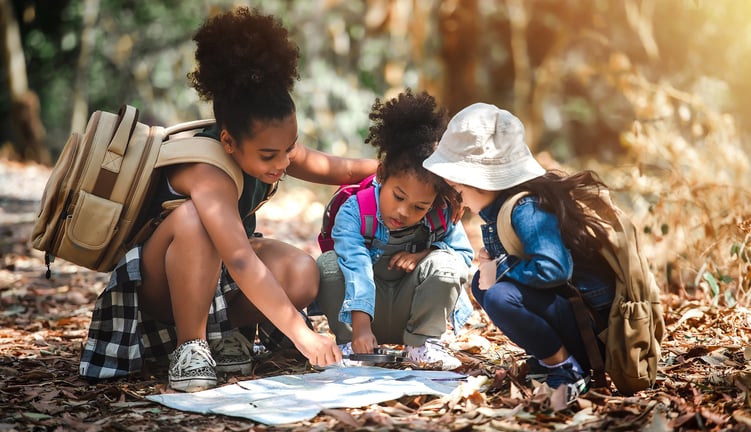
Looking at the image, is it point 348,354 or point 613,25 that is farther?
point 613,25

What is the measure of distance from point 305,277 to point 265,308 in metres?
0.37

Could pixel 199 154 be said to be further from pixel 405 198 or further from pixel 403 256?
pixel 403 256

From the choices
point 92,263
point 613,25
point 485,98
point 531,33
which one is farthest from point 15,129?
point 92,263

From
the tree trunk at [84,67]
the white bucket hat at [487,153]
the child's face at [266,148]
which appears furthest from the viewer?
the tree trunk at [84,67]

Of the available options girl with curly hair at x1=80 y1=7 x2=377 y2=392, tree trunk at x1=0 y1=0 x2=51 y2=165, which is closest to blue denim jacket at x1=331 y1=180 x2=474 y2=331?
girl with curly hair at x1=80 y1=7 x2=377 y2=392

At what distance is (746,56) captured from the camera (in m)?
10.1

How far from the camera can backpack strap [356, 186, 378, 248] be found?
3.19 meters

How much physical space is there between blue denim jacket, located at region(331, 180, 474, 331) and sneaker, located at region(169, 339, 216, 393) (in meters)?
0.54

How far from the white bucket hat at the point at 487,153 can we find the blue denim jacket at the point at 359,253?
0.54 metres

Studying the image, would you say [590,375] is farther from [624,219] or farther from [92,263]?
[92,263]

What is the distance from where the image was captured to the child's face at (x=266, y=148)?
287 centimetres

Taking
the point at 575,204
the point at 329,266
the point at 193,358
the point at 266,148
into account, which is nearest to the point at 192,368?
the point at 193,358

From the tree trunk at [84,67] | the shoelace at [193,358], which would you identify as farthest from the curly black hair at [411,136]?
the tree trunk at [84,67]

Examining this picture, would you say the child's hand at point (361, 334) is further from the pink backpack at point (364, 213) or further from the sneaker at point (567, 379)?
the sneaker at point (567, 379)
